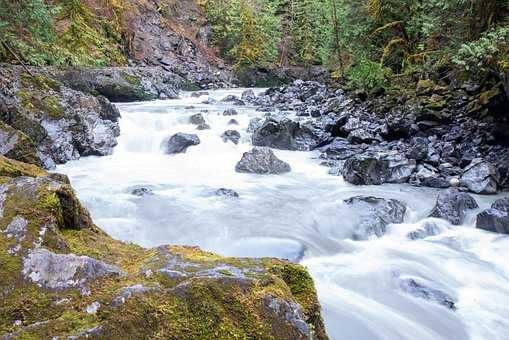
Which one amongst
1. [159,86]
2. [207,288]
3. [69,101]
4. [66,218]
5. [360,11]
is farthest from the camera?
[159,86]

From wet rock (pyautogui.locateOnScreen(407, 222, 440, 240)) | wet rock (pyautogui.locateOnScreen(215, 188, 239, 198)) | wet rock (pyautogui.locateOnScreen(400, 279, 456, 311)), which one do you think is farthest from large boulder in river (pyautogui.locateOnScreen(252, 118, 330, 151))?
wet rock (pyautogui.locateOnScreen(400, 279, 456, 311))

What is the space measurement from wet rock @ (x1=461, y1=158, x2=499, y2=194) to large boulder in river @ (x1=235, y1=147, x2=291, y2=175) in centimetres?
396

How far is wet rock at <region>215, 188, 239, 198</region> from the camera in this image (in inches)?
342

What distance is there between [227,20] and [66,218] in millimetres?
34891

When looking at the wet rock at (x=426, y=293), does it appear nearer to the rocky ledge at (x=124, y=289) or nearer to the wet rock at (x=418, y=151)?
the rocky ledge at (x=124, y=289)

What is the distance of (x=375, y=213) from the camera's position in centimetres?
741

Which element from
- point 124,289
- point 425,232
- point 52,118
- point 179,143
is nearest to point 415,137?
point 425,232

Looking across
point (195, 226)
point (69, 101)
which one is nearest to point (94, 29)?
point (69, 101)

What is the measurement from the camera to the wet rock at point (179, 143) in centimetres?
1251

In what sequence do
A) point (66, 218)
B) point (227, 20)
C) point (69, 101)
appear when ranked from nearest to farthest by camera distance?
point (66, 218) < point (69, 101) < point (227, 20)

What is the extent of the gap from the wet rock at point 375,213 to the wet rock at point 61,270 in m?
5.23

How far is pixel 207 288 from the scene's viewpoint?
Result: 2217 millimetres

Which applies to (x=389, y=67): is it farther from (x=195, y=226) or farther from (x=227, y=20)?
(x=227, y=20)

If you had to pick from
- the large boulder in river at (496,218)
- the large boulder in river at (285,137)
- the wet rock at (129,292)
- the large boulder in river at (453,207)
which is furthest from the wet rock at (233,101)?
the wet rock at (129,292)
